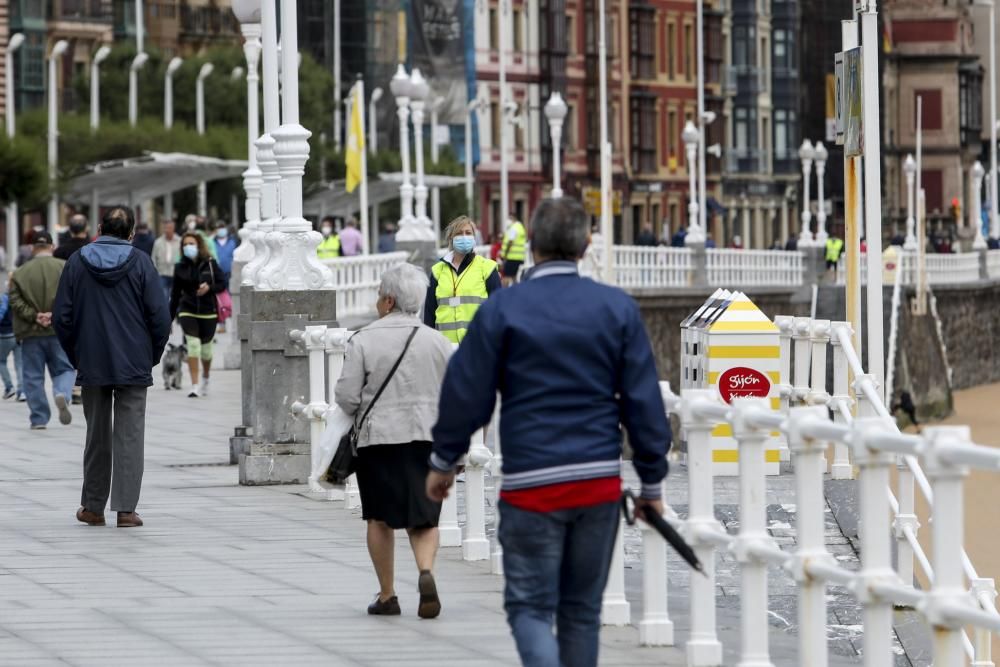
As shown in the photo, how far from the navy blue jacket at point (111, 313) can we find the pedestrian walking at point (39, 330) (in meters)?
7.43

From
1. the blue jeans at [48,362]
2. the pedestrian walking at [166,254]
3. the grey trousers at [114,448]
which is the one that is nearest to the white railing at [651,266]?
the pedestrian walking at [166,254]

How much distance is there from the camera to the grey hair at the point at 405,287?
10781 millimetres

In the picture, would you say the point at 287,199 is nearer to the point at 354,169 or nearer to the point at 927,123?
the point at 354,169

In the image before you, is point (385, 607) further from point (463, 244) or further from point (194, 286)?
point (194, 286)

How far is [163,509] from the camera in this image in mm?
15008

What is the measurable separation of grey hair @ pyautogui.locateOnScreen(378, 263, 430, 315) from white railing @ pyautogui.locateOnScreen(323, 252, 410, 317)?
69.2ft

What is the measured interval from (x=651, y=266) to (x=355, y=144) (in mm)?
13860

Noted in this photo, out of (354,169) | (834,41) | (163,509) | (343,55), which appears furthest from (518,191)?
(163,509)

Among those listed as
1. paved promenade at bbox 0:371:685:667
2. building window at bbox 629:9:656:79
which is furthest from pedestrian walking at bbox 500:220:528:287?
building window at bbox 629:9:656:79

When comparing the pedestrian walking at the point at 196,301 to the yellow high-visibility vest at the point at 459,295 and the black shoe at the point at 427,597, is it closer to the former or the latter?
the yellow high-visibility vest at the point at 459,295

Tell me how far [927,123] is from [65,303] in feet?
345

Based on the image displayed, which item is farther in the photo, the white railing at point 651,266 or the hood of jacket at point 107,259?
the white railing at point 651,266

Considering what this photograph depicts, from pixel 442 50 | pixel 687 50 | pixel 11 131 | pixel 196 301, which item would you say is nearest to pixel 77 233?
pixel 196 301

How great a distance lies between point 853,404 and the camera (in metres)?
15.2
